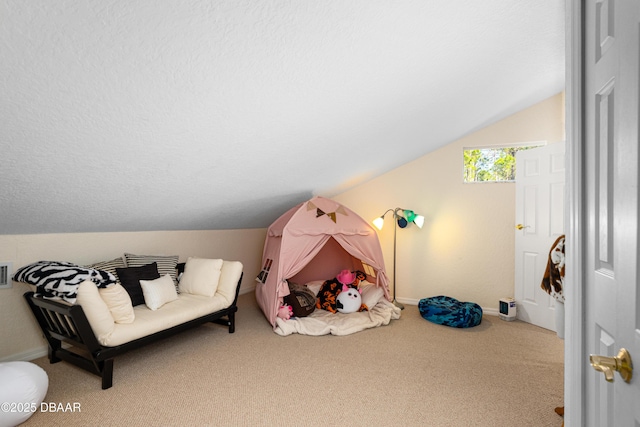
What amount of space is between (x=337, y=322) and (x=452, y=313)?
48.4 inches

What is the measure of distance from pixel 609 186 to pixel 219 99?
1676mm

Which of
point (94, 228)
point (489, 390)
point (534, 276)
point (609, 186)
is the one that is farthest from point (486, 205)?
point (94, 228)

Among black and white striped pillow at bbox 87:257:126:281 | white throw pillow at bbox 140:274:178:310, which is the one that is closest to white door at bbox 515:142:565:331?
white throw pillow at bbox 140:274:178:310

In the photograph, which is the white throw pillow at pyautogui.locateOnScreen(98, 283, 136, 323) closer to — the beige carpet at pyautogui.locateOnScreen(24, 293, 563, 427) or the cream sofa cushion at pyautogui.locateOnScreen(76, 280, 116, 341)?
the cream sofa cushion at pyautogui.locateOnScreen(76, 280, 116, 341)

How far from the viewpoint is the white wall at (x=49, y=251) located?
2539 mm

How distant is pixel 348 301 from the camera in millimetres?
3764

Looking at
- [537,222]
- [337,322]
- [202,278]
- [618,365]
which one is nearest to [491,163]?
[537,222]

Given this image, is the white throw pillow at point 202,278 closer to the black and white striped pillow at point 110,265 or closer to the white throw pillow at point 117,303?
the black and white striped pillow at point 110,265

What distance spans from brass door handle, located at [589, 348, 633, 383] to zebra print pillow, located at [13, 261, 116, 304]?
104 inches

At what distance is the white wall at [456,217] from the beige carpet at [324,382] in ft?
3.17

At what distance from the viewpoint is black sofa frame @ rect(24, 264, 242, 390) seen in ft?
7.15

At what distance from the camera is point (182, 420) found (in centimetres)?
192

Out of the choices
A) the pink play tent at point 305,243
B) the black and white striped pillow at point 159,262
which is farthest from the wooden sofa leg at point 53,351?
the pink play tent at point 305,243

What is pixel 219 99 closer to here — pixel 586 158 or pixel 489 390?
pixel 586 158
